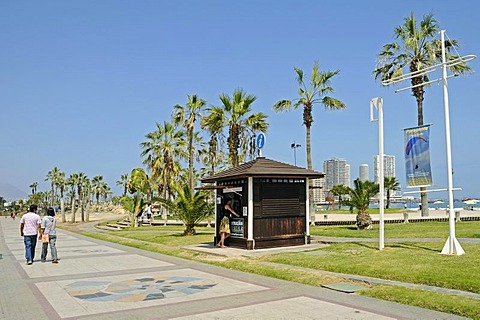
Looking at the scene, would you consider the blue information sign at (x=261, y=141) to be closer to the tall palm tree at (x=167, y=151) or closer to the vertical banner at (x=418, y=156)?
the vertical banner at (x=418, y=156)

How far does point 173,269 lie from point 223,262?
1709 millimetres

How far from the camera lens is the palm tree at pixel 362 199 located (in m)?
23.6

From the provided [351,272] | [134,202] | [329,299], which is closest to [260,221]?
[351,272]

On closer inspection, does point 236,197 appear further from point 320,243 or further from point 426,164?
point 426,164

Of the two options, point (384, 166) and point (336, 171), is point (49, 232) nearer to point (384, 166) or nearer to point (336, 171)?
point (384, 166)

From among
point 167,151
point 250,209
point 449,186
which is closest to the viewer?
point 449,186

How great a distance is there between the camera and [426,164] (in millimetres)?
13898

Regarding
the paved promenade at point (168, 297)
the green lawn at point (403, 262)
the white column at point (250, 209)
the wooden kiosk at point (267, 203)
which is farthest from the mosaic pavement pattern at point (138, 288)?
the wooden kiosk at point (267, 203)

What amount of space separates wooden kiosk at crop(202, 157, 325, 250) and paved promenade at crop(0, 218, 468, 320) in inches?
130

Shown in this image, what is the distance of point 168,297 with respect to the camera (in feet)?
29.3

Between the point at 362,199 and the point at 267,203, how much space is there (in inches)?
352

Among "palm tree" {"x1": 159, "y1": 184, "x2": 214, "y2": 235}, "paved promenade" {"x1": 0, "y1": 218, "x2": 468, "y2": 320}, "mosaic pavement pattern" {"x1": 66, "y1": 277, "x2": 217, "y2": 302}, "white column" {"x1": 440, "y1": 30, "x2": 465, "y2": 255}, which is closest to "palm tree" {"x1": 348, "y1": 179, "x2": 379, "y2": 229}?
"palm tree" {"x1": 159, "y1": 184, "x2": 214, "y2": 235}

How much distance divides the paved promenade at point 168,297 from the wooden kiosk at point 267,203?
10.8 feet

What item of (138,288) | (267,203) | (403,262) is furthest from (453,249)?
(138,288)
